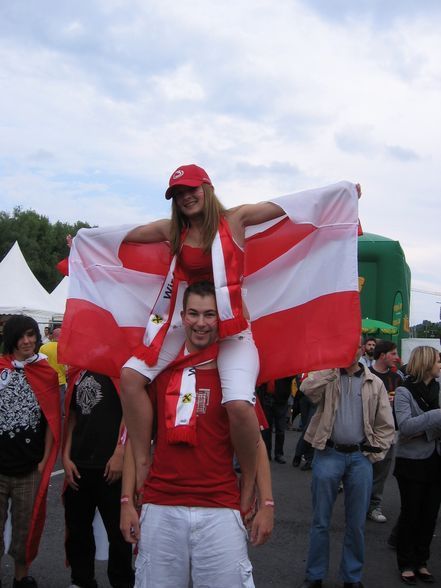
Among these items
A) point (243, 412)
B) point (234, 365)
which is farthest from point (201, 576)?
point (234, 365)

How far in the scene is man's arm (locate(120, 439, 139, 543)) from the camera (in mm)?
2732

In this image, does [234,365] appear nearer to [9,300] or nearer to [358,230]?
[358,230]

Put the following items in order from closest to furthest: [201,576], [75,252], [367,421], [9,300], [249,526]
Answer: [201,576], [249,526], [75,252], [367,421], [9,300]

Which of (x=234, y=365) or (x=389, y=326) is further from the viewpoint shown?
(x=389, y=326)

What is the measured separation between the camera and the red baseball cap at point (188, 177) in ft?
9.34

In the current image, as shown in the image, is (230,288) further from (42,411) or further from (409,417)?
(409,417)

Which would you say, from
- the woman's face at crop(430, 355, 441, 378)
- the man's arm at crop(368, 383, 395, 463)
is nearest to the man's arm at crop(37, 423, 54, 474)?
the man's arm at crop(368, 383, 395, 463)

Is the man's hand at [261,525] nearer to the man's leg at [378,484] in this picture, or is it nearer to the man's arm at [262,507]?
the man's arm at [262,507]

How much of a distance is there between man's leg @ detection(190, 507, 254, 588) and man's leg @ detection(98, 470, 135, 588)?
1682 millimetres

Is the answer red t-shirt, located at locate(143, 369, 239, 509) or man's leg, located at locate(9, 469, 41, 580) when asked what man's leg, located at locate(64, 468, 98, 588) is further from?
red t-shirt, located at locate(143, 369, 239, 509)

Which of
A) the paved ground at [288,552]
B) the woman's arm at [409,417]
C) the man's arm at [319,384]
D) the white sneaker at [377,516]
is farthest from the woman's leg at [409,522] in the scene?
the white sneaker at [377,516]

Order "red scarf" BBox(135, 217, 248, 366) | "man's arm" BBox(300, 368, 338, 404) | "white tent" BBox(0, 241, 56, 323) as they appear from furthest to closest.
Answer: "white tent" BBox(0, 241, 56, 323), "man's arm" BBox(300, 368, 338, 404), "red scarf" BBox(135, 217, 248, 366)

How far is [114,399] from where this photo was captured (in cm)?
424

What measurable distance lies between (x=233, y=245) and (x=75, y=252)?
1018mm
